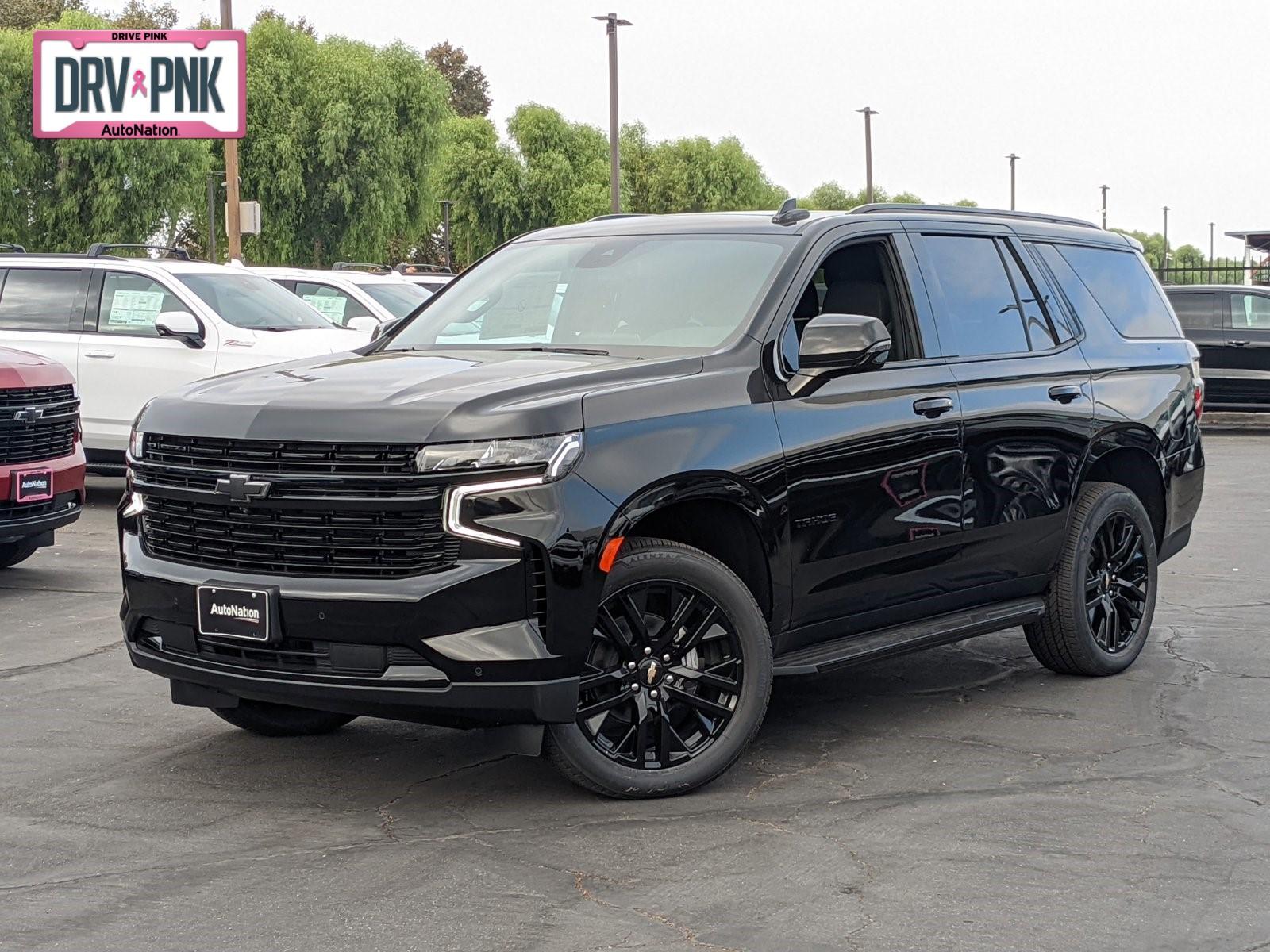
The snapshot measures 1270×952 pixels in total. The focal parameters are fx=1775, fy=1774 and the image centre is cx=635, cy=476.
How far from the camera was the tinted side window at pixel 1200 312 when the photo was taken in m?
22.6

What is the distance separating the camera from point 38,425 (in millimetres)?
9711

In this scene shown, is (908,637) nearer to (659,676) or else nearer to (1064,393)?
(659,676)

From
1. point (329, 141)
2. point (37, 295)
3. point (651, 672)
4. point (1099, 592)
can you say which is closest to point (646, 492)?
point (651, 672)

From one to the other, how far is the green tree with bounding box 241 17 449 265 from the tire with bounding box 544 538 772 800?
49.6 m

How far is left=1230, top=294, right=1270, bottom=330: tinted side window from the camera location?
2242cm

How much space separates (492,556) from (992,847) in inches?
63.9

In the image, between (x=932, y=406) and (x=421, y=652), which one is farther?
(x=932, y=406)

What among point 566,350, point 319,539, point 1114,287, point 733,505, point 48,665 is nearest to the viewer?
point 319,539

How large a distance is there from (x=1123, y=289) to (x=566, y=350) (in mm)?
→ 3183

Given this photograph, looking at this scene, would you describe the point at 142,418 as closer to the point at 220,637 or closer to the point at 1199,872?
the point at 220,637

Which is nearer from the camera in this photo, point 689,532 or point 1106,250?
point 689,532

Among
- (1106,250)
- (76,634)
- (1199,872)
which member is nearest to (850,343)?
(1199,872)

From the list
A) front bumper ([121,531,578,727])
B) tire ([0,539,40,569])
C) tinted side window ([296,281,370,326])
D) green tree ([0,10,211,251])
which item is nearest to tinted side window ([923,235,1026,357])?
front bumper ([121,531,578,727])

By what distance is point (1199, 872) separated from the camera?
15.7 feet
